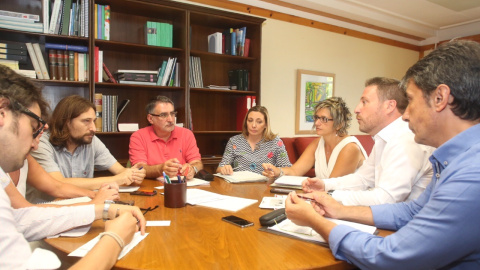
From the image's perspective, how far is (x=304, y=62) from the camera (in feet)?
15.1

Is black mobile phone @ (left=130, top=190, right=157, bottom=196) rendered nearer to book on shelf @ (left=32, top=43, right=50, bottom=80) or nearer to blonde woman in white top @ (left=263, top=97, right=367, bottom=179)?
blonde woman in white top @ (left=263, top=97, right=367, bottom=179)

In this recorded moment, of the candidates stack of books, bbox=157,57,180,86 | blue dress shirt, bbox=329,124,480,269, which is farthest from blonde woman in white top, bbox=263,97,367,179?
stack of books, bbox=157,57,180,86

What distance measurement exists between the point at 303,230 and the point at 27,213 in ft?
3.12

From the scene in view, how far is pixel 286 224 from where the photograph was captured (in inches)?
45.4

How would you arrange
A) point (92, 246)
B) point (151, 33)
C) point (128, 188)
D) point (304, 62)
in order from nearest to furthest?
1. point (92, 246)
2. point (128, 188)
3. point (151, 33)
4. point (304, 62)

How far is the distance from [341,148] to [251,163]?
763 mm

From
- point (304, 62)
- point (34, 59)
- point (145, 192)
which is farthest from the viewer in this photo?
point (304, 62)

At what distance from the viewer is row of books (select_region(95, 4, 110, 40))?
295 centimetres

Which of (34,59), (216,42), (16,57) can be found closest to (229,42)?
(216,42)

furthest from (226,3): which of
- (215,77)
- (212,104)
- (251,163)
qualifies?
(251,163)

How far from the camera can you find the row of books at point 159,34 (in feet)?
10.5

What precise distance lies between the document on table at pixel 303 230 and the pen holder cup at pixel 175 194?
452mm

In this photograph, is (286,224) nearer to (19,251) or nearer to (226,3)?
(19,251)

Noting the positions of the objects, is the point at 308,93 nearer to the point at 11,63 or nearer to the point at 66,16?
the point at 66,16
